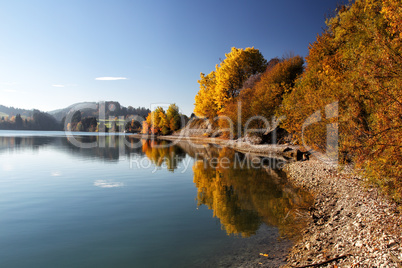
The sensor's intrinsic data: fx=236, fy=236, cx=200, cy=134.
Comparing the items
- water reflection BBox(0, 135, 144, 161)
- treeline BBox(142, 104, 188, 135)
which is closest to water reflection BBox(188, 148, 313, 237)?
water reflection BBox(0, 135, 144, 161)

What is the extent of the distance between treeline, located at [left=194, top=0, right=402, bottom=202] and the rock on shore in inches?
45.5

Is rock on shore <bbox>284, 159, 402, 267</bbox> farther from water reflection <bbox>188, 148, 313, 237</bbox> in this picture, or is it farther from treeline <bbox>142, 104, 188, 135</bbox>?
treeline <bbox>142, 104, 188, 135</bbox>

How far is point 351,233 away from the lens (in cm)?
856

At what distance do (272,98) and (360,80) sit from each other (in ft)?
109

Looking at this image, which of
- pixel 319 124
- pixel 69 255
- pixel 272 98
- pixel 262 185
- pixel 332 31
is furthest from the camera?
pixel 272 98

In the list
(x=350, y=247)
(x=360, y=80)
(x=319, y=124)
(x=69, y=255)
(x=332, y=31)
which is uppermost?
(x=332, y=31)

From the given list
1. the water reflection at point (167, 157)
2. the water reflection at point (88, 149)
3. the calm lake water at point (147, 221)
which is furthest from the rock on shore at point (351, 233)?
the water reflection at point (88, 149)

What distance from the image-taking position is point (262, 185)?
62.4ft

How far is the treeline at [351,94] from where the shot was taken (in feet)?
28.2

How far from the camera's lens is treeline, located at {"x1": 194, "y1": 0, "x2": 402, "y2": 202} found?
28.2ft

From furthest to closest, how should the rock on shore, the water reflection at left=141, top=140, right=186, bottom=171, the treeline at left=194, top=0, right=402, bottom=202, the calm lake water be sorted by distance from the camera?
the water reflection at left=141, top=140, right=186, bottom=171
the calm lake water
the treeline at left=194, top=0, right=402, bottom=202
the rock on shore

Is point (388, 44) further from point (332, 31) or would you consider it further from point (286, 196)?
point (332, 31)

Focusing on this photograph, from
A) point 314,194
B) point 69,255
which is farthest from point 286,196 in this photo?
point 69,255

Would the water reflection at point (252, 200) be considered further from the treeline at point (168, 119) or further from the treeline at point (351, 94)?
the treeline at point (168, 119)
